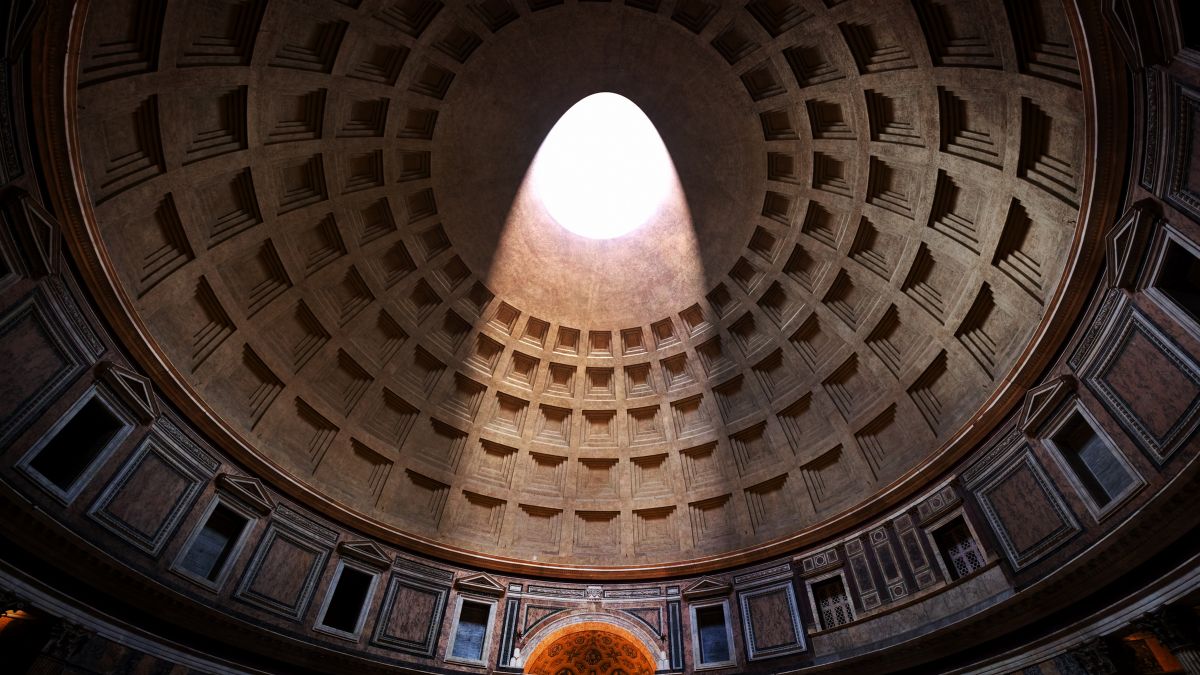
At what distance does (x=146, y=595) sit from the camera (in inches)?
501

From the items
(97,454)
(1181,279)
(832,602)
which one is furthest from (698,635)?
(97,454)

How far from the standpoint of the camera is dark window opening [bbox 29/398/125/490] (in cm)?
1222

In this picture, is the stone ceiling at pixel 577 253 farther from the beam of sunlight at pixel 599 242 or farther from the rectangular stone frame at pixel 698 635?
the rectangular stone frame at pixel 698 635

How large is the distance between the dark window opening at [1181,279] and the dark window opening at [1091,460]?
10.2ft

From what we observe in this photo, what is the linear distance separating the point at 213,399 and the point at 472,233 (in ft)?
31.7

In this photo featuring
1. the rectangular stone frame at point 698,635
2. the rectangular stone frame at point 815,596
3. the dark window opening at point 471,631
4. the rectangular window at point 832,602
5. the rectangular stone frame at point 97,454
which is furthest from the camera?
the dark window opening at point 471,631

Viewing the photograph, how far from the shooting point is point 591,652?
1909 centimetres

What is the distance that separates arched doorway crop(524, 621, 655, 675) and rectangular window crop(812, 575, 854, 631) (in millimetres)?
5327

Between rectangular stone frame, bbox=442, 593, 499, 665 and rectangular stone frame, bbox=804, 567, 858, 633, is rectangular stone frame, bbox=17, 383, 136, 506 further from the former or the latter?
rectangular stone frame, bbox=804, 567, 858, 633

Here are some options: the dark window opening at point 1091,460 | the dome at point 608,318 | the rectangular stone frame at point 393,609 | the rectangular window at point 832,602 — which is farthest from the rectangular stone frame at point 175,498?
the dark window opening at point 1091,460

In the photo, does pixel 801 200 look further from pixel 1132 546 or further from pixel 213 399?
pixel 213 399

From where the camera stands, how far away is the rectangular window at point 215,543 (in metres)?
14.5

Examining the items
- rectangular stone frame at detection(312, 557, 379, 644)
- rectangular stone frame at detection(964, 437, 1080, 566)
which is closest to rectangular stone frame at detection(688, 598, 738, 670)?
rectangular stone frame at detection(964, 437, 1080, 566)

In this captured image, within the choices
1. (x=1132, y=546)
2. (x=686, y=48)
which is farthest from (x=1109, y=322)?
(x=686, y=48)
